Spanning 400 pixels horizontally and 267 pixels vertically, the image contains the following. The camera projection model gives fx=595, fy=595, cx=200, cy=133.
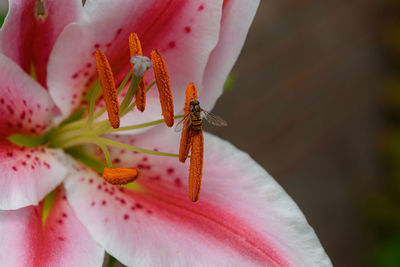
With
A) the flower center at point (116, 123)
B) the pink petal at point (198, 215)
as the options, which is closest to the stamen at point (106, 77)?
the flower center at point (116, 123)

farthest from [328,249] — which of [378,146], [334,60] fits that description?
[334,60]

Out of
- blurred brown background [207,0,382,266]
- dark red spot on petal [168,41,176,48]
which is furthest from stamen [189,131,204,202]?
blurred brown background [207,0,382,266]

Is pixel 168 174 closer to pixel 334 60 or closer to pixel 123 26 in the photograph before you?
pixel 123 26

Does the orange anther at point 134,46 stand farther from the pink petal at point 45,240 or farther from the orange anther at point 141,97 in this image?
the pink petal at point 45,240

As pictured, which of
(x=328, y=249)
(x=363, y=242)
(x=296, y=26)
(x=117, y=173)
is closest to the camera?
(x=117, y=173)

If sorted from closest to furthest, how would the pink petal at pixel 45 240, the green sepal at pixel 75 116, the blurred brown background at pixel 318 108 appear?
the pink petal at pixel 45 240
the green sepal at pixel 75 116
the blurred brown background at pixel 318 108

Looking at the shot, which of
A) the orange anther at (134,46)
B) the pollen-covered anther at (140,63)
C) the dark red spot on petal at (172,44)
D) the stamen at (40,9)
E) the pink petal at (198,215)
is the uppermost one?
the dark red spot on petal at (172,44)

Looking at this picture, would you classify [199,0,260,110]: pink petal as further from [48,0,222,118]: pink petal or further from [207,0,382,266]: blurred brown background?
[207,0,382,266]: blurred brown background
